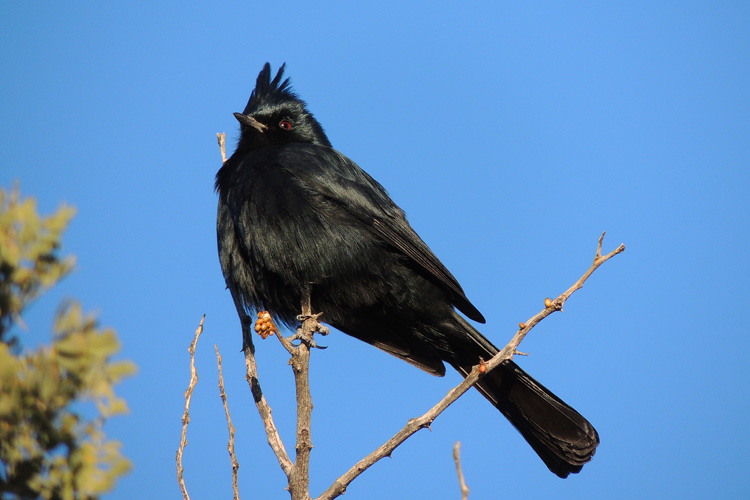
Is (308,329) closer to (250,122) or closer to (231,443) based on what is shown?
(231,443)

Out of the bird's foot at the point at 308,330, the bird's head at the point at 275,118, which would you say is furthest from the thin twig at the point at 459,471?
the bird's head at the point at 275,118

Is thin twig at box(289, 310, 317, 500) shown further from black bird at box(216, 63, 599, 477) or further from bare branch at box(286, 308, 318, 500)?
black bird at box(216, 63, 599, 477)

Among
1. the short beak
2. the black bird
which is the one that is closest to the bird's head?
the short beak

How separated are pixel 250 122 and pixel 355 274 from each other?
6.53 feet

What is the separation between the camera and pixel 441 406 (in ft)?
12.8

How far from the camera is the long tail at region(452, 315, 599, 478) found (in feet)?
18.3

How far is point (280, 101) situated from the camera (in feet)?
23.5

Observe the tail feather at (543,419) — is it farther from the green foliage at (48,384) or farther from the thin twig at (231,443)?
the green foliage at (48,384)

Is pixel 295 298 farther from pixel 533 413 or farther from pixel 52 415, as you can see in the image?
pixel 52 415

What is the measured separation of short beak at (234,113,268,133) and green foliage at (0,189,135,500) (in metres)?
4.79

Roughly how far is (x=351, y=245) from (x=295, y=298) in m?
0.60

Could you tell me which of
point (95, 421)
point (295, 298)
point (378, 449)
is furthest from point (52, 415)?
point (295, 298)

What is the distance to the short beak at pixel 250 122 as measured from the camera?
6.82 metres

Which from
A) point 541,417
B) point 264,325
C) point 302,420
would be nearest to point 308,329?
point 264,325
